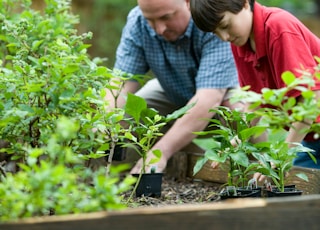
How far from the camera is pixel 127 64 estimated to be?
15.4 feet

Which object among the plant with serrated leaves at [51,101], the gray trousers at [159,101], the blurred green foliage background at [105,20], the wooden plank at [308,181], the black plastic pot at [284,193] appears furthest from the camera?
the blurred green foliage background at [105,20]

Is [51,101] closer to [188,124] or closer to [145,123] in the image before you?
[145,123]

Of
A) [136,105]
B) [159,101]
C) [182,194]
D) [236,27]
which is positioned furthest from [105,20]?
[136,105]

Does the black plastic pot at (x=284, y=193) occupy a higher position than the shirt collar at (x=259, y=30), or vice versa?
the shirt collar at (x=259, y=30)

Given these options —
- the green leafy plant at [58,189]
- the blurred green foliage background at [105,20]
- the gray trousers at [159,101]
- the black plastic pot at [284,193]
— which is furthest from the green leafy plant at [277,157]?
the blurred green foliage background at [105,20]

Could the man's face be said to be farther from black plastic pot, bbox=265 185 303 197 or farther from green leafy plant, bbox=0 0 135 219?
black plastic pot, bbox=265 185 303 197

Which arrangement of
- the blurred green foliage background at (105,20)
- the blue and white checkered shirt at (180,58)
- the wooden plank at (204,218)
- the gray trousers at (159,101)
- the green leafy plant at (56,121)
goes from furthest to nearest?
the blurred green foliage background at (105,20)
the gray trousers at (159,101)
the blue and white checkered shirt at (180,58)
the green leafy plant at (56,121)
the wooden plank at (204,218)

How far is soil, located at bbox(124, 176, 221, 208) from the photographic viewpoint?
3.39m

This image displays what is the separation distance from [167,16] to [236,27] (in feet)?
2.72

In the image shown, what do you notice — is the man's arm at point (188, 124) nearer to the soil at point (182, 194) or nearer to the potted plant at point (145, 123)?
the soil at point (182, 194)

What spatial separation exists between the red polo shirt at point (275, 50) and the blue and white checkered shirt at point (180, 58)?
62cm

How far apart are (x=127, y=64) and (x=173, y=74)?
0.98 ft

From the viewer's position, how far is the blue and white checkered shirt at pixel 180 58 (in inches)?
173

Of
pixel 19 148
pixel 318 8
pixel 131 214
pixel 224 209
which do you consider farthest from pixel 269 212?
pixel 318 8
